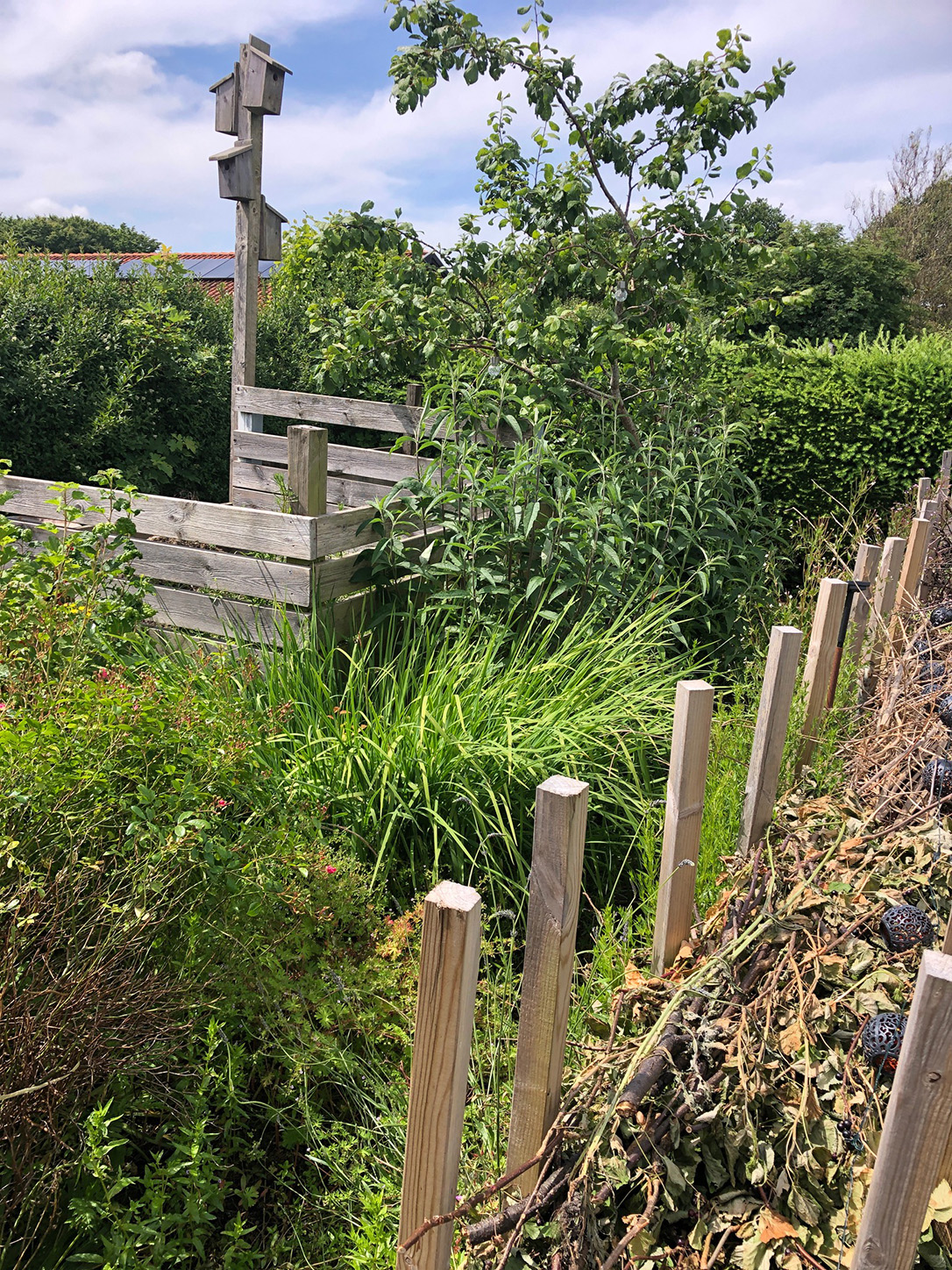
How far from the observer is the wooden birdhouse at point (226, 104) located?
21.4ft

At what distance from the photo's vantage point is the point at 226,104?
660 centimetres

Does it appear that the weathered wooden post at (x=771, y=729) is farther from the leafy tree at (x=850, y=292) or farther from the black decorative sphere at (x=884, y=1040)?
the leafy tree at (x=850, y=292)

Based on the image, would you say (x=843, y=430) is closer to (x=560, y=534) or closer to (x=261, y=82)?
(x=560, y=534)

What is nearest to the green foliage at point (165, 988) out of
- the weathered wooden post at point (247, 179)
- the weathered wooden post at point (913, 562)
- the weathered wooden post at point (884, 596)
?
the weathered wooden post at point (884, 596)

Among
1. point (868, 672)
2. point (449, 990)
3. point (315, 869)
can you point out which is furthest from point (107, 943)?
point (868, 672)

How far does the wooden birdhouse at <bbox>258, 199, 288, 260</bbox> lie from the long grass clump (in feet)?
15.4

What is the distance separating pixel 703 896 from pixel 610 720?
2.52 feet

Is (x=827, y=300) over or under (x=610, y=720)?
over

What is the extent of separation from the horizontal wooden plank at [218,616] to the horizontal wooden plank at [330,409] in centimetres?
246

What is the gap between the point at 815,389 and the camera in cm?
848

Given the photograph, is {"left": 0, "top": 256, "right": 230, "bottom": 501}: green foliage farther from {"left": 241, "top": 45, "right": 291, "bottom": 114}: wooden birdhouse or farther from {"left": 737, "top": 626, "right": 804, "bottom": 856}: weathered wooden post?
{"left": 737, "top": 626, "right": 804, "bottom": 856}: weathered wooden post

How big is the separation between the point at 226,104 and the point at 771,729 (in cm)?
667

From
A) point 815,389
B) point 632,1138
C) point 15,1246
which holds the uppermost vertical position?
point 815,389

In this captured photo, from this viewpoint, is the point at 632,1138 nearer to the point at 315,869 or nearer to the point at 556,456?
the point at 315,869
